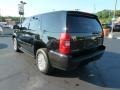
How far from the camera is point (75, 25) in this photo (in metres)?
5.48

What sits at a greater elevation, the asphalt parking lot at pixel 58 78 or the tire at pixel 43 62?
the tire at pixel 43 62

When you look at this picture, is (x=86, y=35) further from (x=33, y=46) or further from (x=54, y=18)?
(x=33, y=46)

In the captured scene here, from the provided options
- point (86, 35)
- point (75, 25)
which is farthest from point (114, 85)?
point (75, 25)

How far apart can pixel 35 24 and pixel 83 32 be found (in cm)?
214

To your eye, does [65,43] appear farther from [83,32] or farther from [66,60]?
[83,32]

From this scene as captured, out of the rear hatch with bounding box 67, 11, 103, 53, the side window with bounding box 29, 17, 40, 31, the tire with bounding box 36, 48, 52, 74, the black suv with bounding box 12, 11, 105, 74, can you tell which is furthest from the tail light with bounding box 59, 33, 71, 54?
the side window with bounding box 29, 17, 40, 31

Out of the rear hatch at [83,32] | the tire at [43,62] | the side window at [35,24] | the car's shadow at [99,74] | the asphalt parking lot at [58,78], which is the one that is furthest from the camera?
the side window at [35,24]

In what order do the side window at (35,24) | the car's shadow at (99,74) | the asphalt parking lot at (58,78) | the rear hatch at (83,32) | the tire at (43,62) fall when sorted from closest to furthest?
the asphalt parking lot at (58,78)
the rear hatch at (83,32)
the car's shadow at (99,74)
the tire at (43,62)
the side window at (35,24)

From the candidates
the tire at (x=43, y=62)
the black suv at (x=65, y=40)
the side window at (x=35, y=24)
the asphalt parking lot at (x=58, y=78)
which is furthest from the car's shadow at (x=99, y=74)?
the side window at (x=35, y=24)

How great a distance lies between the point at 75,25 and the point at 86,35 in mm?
473

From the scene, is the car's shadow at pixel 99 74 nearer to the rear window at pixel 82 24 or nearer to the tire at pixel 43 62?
the tire at pixel 43 62

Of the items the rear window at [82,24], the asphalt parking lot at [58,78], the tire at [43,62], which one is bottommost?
the asphalt parking lot at [58,78]

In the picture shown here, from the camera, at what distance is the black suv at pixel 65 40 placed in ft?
17.3

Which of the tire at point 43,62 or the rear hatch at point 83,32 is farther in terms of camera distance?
the tire at point 43,62
